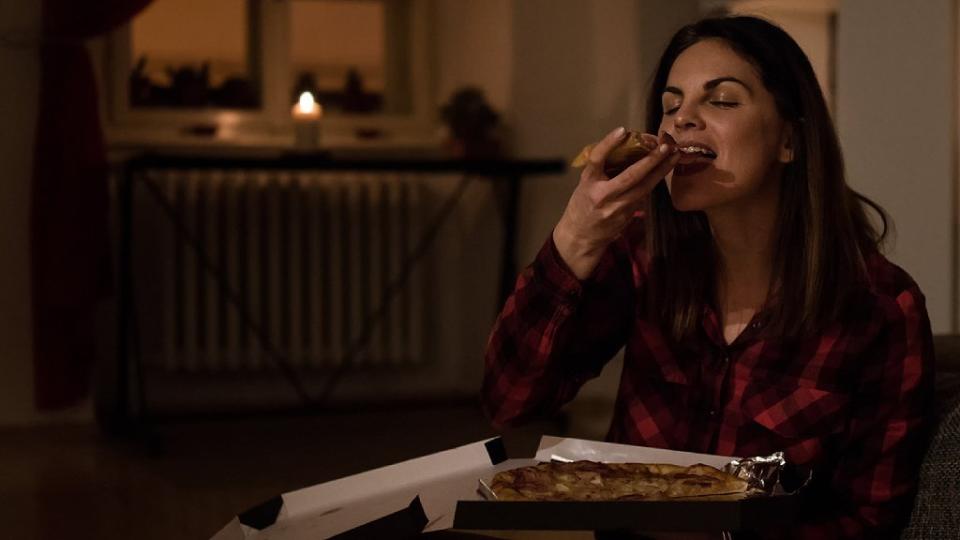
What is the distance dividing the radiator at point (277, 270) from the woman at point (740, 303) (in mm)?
2384

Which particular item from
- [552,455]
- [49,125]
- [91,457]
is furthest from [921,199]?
[49,125]

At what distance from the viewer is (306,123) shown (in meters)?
3.03

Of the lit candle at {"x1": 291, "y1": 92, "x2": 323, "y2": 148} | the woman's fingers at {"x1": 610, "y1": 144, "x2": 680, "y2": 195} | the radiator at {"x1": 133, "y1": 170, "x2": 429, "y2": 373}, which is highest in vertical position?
the woman's fingers at {"x1": 610, "y1": 144, "x2": 680, "y2": 195}

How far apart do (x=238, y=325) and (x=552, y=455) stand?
2.73 m

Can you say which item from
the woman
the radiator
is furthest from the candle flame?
the woman

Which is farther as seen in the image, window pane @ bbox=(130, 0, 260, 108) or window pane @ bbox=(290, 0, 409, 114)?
window pane @ bbox=(290, 0, 409, 114)

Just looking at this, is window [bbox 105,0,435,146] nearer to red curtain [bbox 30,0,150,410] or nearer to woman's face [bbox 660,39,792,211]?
red curtain [bbox 30,0,150,410]

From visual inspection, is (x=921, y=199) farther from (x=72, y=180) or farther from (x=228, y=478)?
(x=72, y=180)

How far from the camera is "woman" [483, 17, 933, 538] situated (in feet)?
3.24

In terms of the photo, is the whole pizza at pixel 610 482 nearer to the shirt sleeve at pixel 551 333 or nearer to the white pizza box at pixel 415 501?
the white pizza box at pixel 415 501

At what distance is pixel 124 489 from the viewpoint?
2.49m

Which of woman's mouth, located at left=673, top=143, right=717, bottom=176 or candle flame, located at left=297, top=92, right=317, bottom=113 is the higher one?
woman's mouth, located at left=673, top=143, right=717, bottom=176

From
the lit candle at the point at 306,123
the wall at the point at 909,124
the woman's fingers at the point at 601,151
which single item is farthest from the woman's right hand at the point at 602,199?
the lit candle at the point at 306,123

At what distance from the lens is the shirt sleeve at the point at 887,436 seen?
972 millimetres
